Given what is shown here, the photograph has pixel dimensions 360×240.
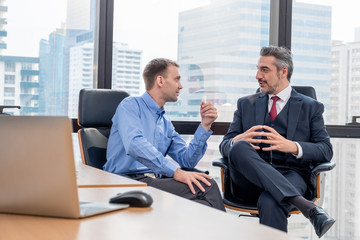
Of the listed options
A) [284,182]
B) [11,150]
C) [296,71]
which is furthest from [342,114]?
[11,150]

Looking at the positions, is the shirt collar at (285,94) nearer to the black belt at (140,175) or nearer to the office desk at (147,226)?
the black belt at (140,175)

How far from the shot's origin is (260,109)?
3203 mm

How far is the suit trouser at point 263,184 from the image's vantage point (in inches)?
105

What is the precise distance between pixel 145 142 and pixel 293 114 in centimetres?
100

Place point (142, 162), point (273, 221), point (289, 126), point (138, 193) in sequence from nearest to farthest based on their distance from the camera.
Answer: point (138, 193), point (273, 221), point (142, 162), point (289, 126)

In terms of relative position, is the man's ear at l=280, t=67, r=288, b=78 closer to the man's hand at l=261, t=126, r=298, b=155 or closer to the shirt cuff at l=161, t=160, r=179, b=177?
the man's hand at l=261, t=126, r=298, b=155

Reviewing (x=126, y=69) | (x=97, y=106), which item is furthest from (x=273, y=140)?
(x=126, y=69)

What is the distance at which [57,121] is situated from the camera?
97 centimetres

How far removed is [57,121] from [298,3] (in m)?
3.57

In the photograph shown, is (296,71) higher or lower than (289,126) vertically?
higher

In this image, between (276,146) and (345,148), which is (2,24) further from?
(345,148)

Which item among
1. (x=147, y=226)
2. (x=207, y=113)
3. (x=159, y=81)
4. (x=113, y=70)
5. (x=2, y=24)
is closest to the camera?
(x=147, y=226)

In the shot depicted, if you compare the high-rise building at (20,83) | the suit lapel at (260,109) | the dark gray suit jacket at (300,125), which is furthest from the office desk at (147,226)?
the high-rise building at (20,83)

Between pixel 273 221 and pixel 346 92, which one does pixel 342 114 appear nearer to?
pixel 346 92
